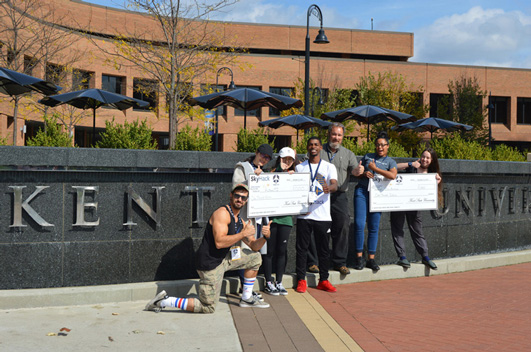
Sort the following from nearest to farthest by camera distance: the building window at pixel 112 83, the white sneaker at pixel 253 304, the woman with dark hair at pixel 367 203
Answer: the white sneaker at pixel 253 304, the woman with dark hair at pixel 367 203, the building window at pixel 112 83

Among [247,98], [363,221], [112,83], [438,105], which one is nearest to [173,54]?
[247,98]

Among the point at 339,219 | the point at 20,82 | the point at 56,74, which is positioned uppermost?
the point at 56,74

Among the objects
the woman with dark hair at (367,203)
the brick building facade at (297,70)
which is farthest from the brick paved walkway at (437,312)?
the brick building facade at (297,70)

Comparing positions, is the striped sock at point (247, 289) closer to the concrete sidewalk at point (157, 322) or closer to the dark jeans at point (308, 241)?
the concrete sidewalk at point (157, 322)

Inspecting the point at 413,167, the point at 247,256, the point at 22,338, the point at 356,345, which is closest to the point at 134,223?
the point at 247,256

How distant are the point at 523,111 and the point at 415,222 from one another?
54865mm

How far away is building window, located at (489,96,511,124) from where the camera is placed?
5844 cm

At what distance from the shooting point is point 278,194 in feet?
25.7

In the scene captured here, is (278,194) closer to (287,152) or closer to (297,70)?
(287,152)

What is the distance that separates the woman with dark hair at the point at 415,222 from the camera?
31.5 ft

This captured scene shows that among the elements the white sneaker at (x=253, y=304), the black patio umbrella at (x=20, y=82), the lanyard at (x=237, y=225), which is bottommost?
the white sneaker at (x=253, y=304)

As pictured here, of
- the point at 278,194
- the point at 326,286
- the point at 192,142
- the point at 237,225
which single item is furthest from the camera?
the point at 192,142

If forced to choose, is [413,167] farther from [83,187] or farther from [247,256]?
[83,187]

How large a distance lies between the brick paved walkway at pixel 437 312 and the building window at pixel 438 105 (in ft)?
146
